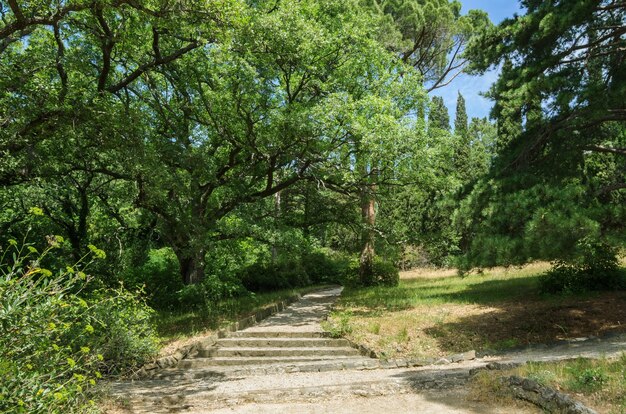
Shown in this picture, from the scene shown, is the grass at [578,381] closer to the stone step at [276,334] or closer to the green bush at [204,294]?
the stone step at [276,334]

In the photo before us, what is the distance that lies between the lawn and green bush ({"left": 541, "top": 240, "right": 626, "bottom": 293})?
463mm

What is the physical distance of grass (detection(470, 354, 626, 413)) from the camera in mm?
4098

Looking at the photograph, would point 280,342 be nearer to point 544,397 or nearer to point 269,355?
point 269,355

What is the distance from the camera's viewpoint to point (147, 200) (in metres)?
10.2

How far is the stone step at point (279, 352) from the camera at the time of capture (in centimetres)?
870

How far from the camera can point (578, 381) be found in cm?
451

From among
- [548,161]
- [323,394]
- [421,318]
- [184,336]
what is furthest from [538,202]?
[184,336]

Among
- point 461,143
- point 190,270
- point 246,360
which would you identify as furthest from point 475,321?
point 461,143

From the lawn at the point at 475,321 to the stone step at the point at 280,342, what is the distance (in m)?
0.30

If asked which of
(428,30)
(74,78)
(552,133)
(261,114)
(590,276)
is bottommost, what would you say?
(590,276)

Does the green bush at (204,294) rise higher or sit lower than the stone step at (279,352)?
higher

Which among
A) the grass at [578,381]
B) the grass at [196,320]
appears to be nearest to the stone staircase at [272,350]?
the grass at [196,320]

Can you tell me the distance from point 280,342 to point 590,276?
8747 millimetres

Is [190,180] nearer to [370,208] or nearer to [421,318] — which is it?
[421,318]
